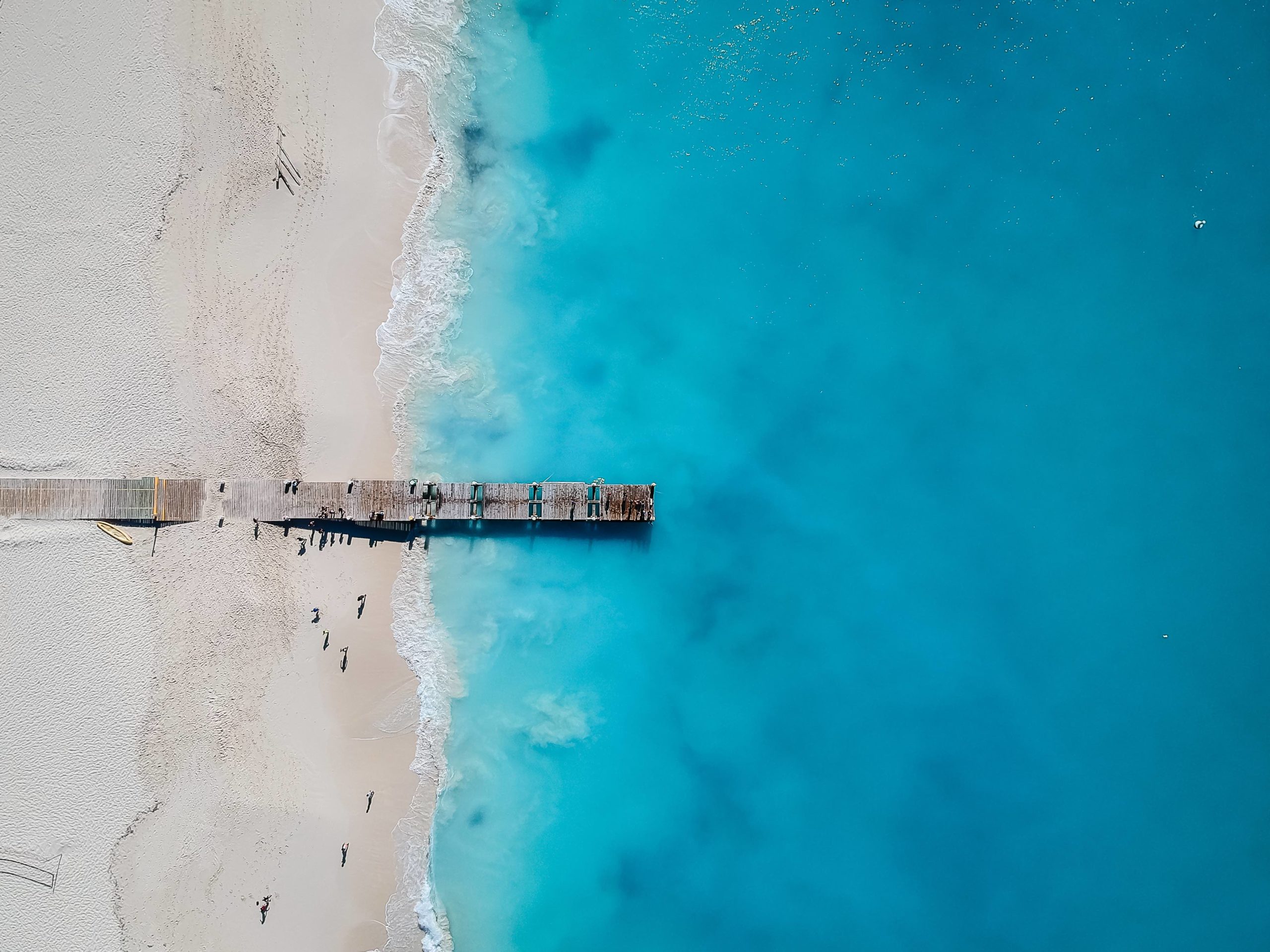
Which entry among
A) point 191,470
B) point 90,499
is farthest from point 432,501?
point 90,499

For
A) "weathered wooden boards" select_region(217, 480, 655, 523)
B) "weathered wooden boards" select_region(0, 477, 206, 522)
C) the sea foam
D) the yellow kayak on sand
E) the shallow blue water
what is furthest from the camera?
the shallow blue water

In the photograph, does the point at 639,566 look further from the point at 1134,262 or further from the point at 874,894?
the point at 1134,262

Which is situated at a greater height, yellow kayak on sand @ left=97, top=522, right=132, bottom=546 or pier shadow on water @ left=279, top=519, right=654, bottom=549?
pier shadow on water @ left=279, top=519, right=654, bottom=549

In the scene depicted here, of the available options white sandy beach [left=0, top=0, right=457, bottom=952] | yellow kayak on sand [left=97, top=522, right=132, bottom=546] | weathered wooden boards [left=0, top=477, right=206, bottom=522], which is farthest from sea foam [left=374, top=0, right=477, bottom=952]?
yellow kayak on sand [left=97, top=522, right=132, bottom=546]

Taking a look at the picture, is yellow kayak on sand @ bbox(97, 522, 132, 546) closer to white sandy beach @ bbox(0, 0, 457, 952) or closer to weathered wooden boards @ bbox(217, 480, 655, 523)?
white sandy beach @ bbox(0, 0, 457, 952)

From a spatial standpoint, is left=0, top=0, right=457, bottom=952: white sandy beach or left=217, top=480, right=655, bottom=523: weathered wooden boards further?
left=217, top=480, right=655, bottom=523: weathered wooden boards

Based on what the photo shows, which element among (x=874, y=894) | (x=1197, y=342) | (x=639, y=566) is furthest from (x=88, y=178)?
(x=1197, y=342)

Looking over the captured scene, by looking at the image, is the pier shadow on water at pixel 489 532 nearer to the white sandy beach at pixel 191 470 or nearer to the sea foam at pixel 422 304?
the white sandy beach at pixel 191 470
